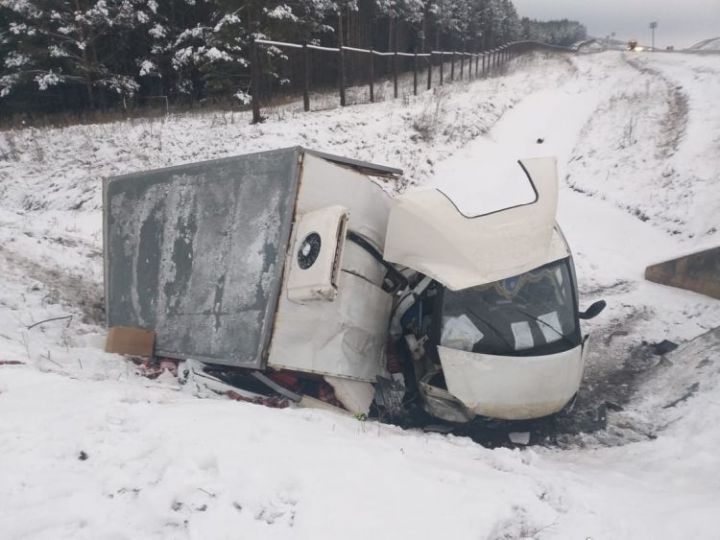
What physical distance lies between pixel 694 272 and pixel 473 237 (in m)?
4.33

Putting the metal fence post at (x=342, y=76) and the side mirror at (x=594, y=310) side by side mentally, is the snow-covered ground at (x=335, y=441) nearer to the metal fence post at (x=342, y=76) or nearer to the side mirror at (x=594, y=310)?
the side mirror at (x=594, y=310)

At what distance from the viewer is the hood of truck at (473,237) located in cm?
410

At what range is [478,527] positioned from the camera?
2.45m

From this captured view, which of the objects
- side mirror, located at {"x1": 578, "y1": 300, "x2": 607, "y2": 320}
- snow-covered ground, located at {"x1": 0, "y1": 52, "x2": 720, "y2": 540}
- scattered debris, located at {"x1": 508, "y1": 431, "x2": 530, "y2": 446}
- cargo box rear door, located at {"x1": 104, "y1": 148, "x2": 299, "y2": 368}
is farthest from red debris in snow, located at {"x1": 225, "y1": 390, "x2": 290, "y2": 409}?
side mirror, located at {"x1": 578, "y1": 300, "x2": 607, "y2": 320}

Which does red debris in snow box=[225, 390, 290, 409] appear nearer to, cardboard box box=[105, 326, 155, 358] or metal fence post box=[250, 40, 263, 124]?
cardboard box box=[105, 326, 155, 358]

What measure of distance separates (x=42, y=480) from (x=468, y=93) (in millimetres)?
18678

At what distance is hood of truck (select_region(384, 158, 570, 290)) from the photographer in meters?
4.10

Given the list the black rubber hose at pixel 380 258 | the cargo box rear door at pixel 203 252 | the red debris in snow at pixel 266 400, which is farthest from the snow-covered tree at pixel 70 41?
the red debris in snow at pixel 266 400

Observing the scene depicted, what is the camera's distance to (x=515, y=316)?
427 centimetres

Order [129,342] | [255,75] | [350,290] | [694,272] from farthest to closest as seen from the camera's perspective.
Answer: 1. [255,75]
2. [694,272]
3. [129,342]
4. [350,290]

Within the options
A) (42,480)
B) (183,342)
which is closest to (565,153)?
(183,342)

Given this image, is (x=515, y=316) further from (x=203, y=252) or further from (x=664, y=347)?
(x=203, y=252)

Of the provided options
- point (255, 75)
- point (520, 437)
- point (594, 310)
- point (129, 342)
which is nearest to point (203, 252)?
point (129, 342)

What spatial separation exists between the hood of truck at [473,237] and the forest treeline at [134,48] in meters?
11.8
